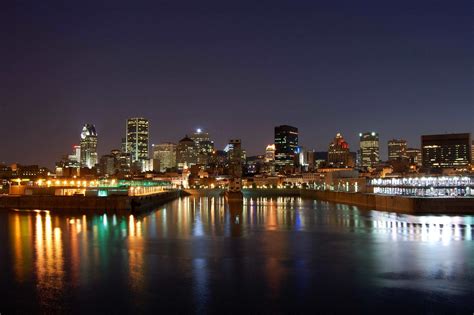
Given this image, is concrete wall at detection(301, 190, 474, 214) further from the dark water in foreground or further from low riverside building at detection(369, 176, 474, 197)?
the dark water in foreground

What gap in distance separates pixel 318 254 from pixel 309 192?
104798mm

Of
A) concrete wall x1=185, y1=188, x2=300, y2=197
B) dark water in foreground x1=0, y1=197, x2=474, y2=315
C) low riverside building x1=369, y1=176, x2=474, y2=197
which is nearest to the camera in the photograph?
dark water in foreground x1=0, y1=197, x2=474, y2=315

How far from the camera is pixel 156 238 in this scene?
3522cm

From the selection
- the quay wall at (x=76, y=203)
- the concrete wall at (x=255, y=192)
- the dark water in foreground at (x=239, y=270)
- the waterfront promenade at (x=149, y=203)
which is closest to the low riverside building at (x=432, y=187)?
the waterfront promenade at (x=149, y=203)

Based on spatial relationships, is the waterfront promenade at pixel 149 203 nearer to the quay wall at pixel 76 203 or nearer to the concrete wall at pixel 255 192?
the quay wall at pixel 76 203

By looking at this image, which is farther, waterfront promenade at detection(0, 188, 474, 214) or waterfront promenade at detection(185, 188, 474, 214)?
waterfront promenade at detection(0, 188, 474, 214)

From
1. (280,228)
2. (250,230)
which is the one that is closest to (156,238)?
(250,230)

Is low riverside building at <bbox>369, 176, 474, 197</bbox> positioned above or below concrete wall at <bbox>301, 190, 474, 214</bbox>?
above

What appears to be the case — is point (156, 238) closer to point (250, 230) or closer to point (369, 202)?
point (250, 230)

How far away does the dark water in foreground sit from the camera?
17.2m

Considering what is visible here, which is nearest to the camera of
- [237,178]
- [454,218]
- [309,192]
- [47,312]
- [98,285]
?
[47,312]

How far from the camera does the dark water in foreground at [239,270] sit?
17250mm

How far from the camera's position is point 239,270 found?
23.0 m

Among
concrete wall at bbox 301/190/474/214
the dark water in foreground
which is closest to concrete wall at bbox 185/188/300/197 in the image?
concrete wall at bbox 301/190/474/214
